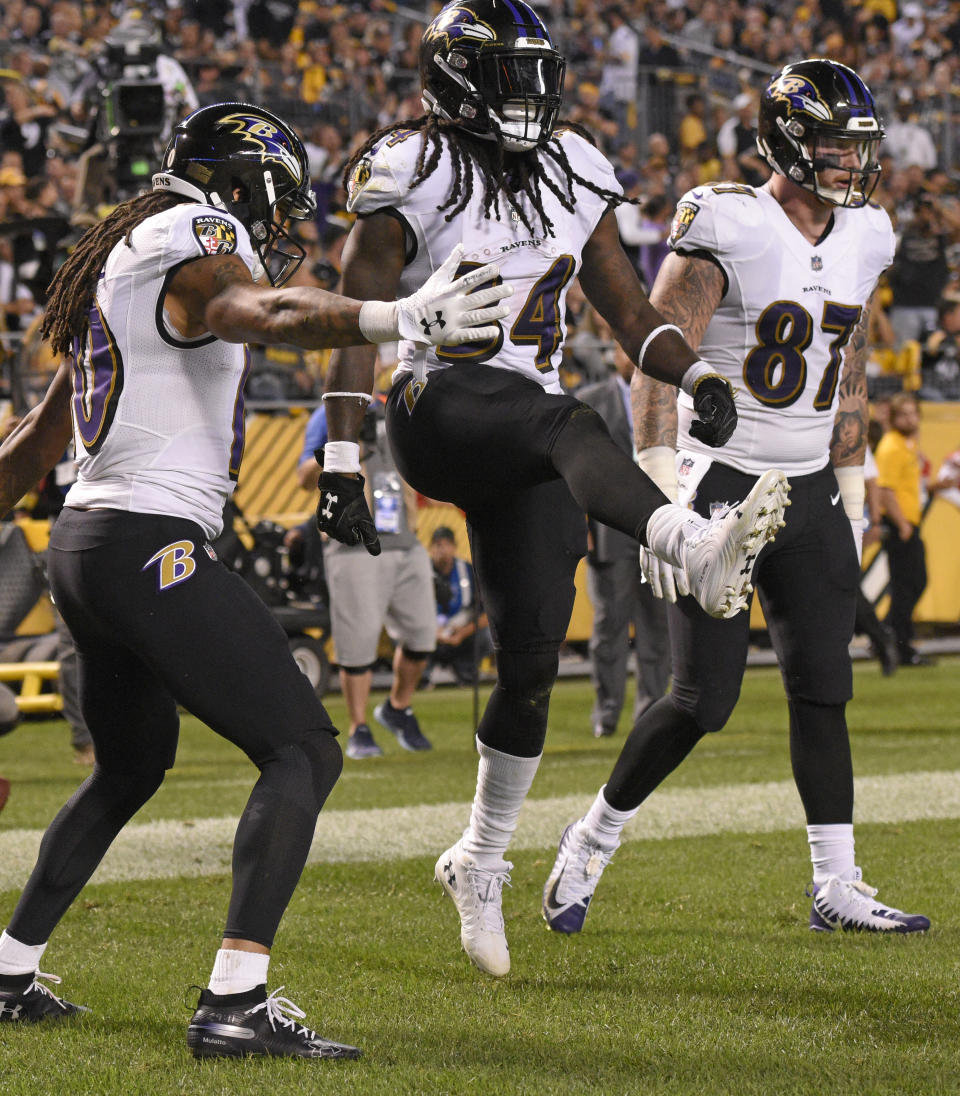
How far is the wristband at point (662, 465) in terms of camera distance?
425 cm

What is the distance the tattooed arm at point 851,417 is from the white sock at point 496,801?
137cm

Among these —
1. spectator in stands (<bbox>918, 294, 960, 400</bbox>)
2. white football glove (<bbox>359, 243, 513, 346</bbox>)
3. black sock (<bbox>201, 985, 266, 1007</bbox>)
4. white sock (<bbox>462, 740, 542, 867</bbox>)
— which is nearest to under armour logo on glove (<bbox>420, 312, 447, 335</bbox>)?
white football glove (<bbox>359, 243, 513, 346</bbox>)

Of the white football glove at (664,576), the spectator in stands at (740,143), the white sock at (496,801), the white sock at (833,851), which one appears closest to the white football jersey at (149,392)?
the white football glove at (664,576)

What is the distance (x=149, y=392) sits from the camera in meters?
3.19

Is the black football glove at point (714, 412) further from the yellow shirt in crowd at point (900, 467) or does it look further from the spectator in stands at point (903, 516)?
the yellow shirt in crowd at point (900, 467)

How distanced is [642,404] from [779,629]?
2.30ft

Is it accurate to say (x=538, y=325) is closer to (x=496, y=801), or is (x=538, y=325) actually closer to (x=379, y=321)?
(x=379, y=321)

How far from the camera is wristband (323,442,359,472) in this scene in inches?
150

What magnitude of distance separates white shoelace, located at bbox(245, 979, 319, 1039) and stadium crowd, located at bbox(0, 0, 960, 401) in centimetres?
730

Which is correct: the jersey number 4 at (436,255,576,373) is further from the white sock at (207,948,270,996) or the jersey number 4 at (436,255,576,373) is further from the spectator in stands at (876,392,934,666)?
the spectator in stands at (876,392,934,666)

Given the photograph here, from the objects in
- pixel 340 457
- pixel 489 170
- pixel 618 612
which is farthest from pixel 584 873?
pixel 618 612

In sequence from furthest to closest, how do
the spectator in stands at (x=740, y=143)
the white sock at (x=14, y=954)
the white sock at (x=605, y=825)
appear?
the spectator in stands at (x=740, y=143)
the white sock at (x=605, y=825)
the white sock at (x=14, y=954)

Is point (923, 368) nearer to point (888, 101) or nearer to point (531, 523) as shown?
point (888, 101)

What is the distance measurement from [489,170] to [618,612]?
19.0ft
